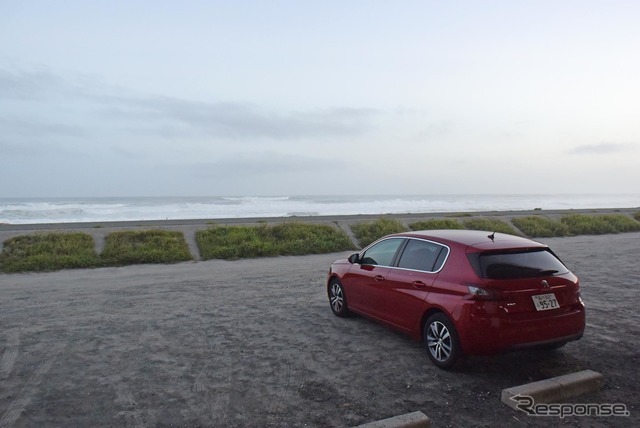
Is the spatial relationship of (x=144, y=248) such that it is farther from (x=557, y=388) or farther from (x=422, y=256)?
(x=557, y=388)

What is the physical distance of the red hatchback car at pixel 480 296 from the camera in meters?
5.03

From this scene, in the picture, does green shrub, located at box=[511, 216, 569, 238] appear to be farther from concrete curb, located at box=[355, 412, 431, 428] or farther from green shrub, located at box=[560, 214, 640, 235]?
concrete curb, located at box=[355, 412, 431, 428]

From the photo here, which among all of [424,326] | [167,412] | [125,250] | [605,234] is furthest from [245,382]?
[605,234]

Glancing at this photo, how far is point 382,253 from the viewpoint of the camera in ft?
22.7

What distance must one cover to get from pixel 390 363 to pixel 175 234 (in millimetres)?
13141

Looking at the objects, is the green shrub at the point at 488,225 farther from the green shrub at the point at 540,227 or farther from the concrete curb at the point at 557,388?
the concrete curb at the point at 557,388

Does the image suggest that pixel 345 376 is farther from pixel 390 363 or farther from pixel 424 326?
pixel 424 326

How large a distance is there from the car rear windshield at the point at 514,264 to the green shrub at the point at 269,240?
11.3 metres

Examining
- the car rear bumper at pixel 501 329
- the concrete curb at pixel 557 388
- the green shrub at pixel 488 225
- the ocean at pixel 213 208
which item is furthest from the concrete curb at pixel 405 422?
the ocean at pixel 213 208

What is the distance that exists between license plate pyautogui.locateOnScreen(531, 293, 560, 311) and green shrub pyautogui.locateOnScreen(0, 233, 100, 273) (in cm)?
1259

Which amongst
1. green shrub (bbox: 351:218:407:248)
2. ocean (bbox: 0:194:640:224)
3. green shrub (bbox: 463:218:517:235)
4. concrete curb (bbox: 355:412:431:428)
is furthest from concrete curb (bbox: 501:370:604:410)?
ocean (bbox: 0:194:640:224)

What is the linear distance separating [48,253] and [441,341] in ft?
42.7

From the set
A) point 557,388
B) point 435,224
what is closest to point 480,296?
point 557,388

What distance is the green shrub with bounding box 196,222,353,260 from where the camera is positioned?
1614 centimetres
